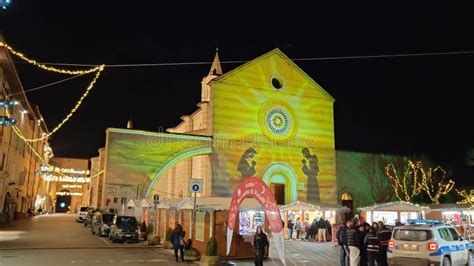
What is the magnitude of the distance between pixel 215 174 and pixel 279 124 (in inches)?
292

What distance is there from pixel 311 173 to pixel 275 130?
488 cm

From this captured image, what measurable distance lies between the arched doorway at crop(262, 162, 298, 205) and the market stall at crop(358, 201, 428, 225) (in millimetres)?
7995

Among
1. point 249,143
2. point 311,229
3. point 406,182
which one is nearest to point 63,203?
point 249,143

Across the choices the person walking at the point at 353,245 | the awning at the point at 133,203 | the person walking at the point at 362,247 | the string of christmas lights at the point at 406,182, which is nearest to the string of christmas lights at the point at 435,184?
the string of christmas lights at the point at 406,182

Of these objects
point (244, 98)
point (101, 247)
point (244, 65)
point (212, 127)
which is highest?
point (244, 65)

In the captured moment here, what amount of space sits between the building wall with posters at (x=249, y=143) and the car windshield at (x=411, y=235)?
20.7 metres

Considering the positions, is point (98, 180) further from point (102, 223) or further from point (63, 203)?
point (63, 203)

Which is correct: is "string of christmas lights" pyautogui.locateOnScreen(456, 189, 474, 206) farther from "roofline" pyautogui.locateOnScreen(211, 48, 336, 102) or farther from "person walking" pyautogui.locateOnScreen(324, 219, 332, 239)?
"roofline" pyautogui.locateOnScreen(211, 48, 336, 102)

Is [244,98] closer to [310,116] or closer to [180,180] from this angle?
[310,116]

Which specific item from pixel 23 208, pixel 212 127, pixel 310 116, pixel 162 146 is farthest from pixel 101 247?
pixel 23 208

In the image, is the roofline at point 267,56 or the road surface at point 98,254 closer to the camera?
the road surface at point 98,254

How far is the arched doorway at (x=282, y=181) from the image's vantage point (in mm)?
36250

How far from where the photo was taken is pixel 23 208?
5053cm

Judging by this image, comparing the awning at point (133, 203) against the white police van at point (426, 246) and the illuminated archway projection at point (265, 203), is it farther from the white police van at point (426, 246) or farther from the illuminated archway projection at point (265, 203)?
the white police van at point (426, 246)
